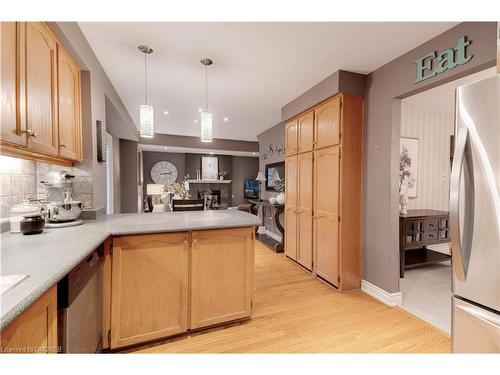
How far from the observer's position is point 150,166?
27.0 feet

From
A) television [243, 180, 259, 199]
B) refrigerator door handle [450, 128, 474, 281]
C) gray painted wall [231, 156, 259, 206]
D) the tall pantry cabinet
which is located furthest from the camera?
gray painted wall [231, 156, 259, 206]

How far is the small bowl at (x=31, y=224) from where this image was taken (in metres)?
1.37

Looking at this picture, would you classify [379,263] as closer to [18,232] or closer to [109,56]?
[18,232]

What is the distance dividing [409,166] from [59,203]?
4.40m

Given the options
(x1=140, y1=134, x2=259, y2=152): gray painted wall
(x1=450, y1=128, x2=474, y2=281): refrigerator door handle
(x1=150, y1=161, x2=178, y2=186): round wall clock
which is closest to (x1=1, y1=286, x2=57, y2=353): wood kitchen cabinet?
(x1=450, y1=128, x2=474, y2=281): refrigerator door handle

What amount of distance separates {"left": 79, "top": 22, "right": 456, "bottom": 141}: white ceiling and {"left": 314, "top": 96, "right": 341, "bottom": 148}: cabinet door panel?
1.15ft

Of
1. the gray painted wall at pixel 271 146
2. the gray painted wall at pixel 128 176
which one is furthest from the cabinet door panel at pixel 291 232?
the gray painted wall at pixel 128 176

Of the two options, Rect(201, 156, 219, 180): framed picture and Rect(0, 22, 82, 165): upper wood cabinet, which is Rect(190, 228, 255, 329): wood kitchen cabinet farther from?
Rect(201, 156, 219, 180): framed picture

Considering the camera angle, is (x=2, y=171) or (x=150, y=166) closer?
(x=2, y=171)

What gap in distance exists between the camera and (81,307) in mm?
1153

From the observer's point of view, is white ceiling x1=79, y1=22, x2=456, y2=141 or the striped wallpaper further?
the striped wallpaper

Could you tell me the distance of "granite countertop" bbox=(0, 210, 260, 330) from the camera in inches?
27.5
